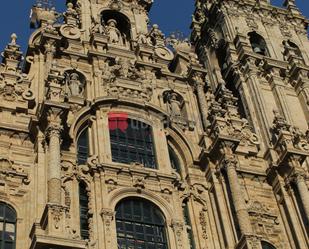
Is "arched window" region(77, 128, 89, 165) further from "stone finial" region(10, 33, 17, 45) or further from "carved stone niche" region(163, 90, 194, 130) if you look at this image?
"stone finial" region(10, 33, 17, 45)

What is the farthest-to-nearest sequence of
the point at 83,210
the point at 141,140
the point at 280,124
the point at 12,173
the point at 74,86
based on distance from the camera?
the point at 280,124 → the point at 74,86 → the point at 141,140 → the point at 83,210 → the point at 12,173

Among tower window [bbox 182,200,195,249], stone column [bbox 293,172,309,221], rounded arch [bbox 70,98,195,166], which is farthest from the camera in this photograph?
rounded arch [bbox 70,98,195,166]

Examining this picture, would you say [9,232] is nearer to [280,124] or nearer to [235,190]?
[235,190]

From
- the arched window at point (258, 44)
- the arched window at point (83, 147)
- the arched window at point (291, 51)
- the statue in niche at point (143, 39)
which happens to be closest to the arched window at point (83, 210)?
the arched window at point (83, 147)

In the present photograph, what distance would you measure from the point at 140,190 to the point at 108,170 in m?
1.20

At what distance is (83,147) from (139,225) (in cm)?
365

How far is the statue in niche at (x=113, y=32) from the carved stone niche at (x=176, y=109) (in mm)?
3458

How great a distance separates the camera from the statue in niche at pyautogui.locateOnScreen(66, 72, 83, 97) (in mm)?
27842

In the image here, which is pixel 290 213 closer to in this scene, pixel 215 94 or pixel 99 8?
pixel 215 94

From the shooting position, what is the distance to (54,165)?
22875 millimetres

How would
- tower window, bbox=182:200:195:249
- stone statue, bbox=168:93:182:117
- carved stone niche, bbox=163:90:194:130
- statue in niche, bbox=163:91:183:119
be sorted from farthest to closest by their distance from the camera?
statue in niche, bbox=163:91:183:119, stone statue, bbox=168:93:182:117, carved stone niche, bbox=163:90:194:130, tower window, bbox=182:200:195:249

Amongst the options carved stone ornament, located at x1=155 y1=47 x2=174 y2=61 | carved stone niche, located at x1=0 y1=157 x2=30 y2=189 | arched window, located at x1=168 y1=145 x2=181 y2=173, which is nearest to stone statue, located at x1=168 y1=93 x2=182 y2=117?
arched window, located at x1=168 y1=145 x2=181 y2=173

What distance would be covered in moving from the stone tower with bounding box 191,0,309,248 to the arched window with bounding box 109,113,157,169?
2.10 m

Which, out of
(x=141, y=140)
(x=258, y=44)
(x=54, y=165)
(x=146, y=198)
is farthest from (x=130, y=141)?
(x=258, y=44)
